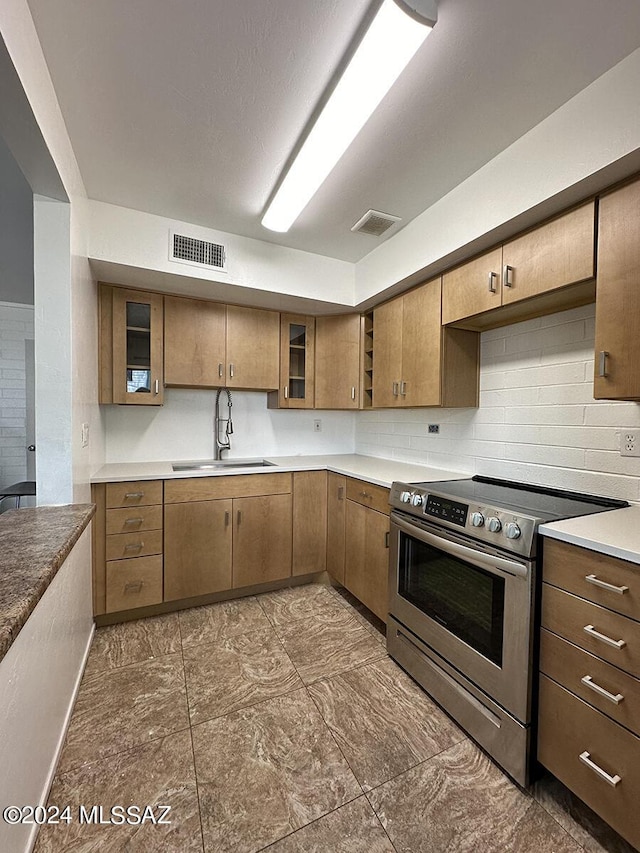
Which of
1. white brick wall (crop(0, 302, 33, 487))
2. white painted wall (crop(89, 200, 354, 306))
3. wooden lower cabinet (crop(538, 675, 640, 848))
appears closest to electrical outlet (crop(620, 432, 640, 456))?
wooden lower cabinet (crop(538, 675, 640, 848))

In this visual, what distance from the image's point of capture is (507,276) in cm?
184

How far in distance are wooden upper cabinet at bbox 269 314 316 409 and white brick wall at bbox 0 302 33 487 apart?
2.88 m

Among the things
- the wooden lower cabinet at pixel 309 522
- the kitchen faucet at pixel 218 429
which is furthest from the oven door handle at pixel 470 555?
the kitchen faucet at pixel 218 429

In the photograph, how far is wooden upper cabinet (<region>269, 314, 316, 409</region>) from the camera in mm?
3123

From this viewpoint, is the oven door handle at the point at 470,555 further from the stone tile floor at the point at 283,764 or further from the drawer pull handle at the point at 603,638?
the stone tile floor at the point at 283,764

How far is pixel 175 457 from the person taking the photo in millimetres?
3051

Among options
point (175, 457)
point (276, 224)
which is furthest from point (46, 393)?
point (276, 224)

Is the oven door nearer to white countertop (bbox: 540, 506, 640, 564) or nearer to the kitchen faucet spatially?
white countertop (bbox: 540, 506, 640, 564)

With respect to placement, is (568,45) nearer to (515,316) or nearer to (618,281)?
(618,281)

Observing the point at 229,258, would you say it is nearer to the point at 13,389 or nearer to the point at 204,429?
the point at 204,429

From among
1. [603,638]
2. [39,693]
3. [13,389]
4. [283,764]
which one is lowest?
[283,764]

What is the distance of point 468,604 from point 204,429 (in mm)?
2359

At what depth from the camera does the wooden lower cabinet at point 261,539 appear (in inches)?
106

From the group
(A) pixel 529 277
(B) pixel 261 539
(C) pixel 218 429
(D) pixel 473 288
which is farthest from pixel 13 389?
(A) pixel 529 277
